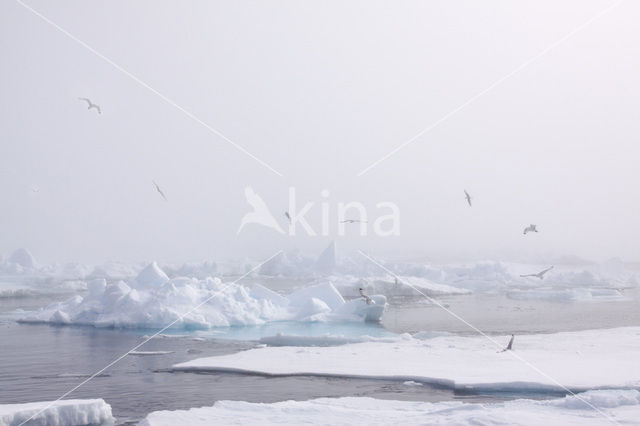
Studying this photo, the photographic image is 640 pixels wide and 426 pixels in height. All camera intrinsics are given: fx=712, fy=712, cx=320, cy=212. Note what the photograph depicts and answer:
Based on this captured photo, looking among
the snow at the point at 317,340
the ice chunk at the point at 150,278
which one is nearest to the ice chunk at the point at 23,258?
the ice chunk at the point at 150,278

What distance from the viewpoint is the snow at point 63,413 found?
1370 cm

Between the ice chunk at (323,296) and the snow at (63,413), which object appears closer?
the snow at (63,413)

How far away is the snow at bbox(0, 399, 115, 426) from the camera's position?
13.7 m

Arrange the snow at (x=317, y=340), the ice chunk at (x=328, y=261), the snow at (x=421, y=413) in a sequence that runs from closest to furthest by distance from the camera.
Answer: the snow at (x=421, y=413)
the snow at (x=317, y=340)
the ice chunk at (x=328, y=261)

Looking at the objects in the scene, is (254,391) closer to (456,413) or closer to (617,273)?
(456,413)

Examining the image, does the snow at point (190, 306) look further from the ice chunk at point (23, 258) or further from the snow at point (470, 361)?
the ice chunk at point (23, 258)

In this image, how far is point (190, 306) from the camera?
1212 inches

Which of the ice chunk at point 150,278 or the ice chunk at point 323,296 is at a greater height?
the ice chunk at point 150,278

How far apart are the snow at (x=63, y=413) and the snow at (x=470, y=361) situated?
19.5 ft

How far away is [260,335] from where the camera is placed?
28.0m

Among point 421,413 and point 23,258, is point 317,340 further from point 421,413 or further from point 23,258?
point 23,258

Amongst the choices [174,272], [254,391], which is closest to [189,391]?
[254,391]

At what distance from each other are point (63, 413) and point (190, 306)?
16.6 metres

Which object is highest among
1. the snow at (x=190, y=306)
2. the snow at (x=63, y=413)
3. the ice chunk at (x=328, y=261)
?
the ice chunk at (x=328, y=261)
